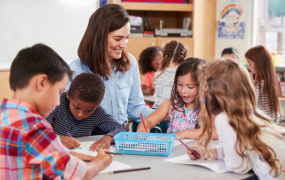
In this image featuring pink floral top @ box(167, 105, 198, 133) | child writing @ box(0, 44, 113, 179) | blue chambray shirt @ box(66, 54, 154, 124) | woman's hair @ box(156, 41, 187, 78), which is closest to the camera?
child writing @ box(0, 44, 113, 179)

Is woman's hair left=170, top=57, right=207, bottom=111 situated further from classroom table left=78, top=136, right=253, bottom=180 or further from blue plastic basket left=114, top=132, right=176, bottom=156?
classroom table left=78, top=136, right=253, bottom=180

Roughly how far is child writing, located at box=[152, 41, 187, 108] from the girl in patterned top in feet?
4.08

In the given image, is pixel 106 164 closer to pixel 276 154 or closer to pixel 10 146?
pixel 10 146

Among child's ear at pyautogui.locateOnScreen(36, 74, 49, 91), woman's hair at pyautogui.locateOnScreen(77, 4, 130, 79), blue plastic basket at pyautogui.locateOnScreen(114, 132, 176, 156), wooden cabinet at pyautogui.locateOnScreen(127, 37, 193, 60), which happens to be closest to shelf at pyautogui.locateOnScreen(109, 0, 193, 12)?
wooden cabinet at pyautogui.locateOnScreen(127, 37, 193, 60)

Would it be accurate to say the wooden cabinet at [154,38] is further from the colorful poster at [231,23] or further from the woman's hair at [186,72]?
the woman's hair at [186,72]

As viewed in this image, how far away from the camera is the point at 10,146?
4.01 ft

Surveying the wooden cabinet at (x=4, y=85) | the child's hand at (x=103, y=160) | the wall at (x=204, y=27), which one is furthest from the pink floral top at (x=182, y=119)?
the wall at (x=204, y=27)

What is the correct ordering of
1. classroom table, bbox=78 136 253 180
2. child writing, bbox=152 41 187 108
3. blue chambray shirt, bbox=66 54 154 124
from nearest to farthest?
classroom table, bbox=78 136 253 180
blue chambray shirt, bbox=66 54 154 124
child writing, bbox=152 41 187 108

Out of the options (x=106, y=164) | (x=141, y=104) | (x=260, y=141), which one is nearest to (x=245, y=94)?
(x=260, y=141)

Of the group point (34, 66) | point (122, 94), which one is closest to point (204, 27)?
point (122, 94)

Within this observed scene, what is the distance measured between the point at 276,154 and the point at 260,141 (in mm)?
139

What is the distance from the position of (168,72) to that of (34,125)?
251 centimetres

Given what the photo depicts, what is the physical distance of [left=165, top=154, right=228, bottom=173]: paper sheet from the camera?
5.11ft

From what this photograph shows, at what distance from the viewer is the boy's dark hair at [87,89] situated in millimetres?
1968
